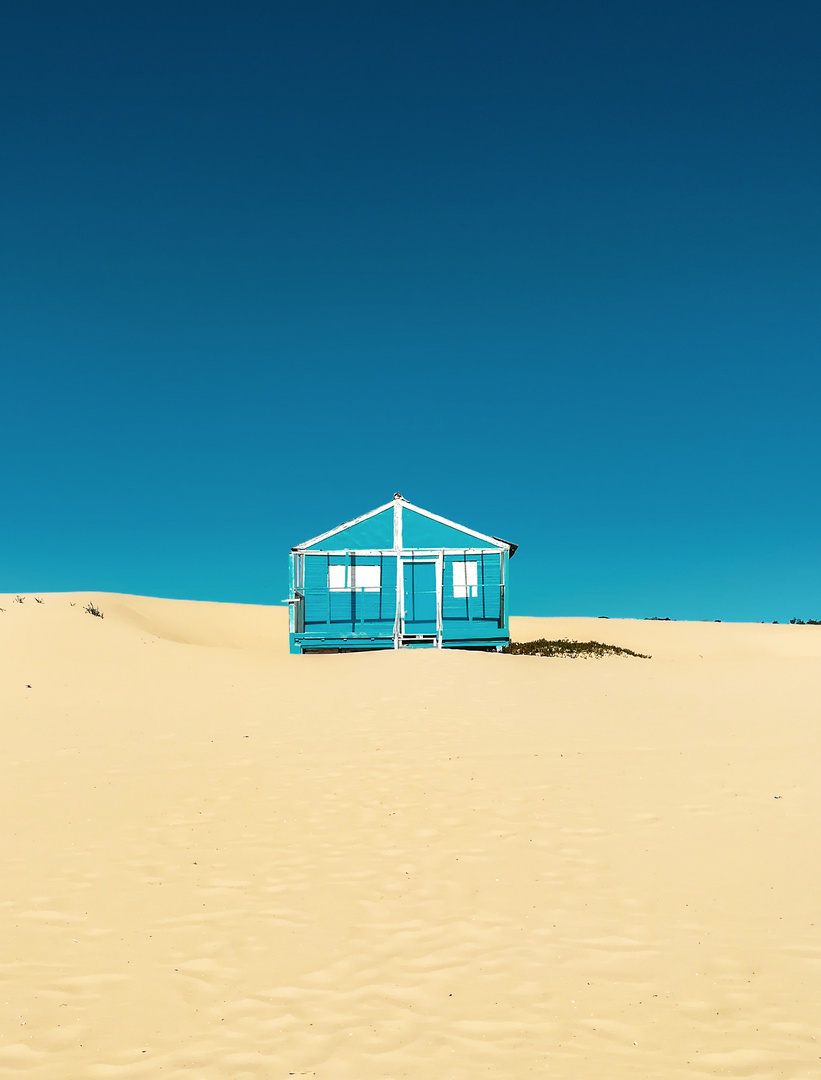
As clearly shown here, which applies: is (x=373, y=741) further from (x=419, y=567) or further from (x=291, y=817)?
(x=419, y=567)

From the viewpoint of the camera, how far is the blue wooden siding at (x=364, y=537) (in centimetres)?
2889

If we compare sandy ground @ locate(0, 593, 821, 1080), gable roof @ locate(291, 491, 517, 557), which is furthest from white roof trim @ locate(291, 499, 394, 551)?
sandy ground @ locate(0, 593, 821, 1080)

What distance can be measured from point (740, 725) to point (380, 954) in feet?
35.8

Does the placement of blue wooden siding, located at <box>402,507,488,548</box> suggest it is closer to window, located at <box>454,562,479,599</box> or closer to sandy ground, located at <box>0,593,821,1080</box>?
window, located at <box>454,562,479,599</box>

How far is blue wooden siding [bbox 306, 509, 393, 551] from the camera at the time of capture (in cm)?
2889

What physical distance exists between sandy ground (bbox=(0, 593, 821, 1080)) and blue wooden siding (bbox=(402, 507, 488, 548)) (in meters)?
14.1

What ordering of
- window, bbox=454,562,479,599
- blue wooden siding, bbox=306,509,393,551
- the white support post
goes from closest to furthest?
the white support post < blue wooden siding, bbox=306,509,393,551 < window, bbox=454,562,479,599

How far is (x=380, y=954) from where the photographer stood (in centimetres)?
557

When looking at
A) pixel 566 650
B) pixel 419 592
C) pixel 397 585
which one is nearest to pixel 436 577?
pixel 419 592

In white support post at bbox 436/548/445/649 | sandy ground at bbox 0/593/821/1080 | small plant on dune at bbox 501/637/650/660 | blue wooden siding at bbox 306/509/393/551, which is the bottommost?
sandy ground at bbox 0/593/821/1080

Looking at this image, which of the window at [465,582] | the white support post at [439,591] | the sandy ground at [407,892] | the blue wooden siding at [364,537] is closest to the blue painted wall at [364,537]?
the blue wooden siding at [364,537]

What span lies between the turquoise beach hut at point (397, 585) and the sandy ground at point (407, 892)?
13.8 metres

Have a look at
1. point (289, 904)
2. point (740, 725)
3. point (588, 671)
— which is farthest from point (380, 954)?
point (588, 671)

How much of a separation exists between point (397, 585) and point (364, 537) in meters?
2.31
